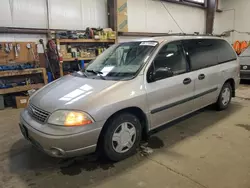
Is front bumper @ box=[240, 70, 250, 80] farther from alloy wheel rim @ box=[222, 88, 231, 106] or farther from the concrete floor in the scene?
the concrete floor

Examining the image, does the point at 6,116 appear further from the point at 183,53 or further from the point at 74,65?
the point at 183,53

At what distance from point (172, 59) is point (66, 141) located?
167 cm

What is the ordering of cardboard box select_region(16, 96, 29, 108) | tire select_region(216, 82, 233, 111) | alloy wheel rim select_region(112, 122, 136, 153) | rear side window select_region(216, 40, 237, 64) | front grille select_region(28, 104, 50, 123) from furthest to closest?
cardboard box select_region(16, 96, 29, 108) → tire select_region(216, 82, 233, 111) → rear side window select_region(216, 40, 237, 64) → alloy wheel rim select_region(112, 122, 136, 153) → front grille select_region(28, 104, 50, 123)

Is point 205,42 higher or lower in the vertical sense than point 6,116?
higher

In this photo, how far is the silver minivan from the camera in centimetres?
188

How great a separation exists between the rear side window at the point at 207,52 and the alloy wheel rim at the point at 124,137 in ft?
4.34

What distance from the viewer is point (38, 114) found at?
2.04 meters

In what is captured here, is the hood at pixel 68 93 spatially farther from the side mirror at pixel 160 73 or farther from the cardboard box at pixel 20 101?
the cardboard box at pixel 20 101

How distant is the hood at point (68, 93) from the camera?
196 centimetres

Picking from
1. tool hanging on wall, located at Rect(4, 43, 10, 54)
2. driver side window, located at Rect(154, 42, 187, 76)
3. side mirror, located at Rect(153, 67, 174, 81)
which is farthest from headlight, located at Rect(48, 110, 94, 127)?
tool hanging on wall, located at Rect(4, 43, 10, 54)

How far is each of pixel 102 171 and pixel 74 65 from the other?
4112 mm

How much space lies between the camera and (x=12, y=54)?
176 inches

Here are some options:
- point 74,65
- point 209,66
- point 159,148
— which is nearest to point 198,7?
point 74,65

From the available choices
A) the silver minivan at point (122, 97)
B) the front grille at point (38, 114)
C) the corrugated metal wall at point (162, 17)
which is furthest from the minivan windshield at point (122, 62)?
the corrugated metal wall at point (162, 17)
